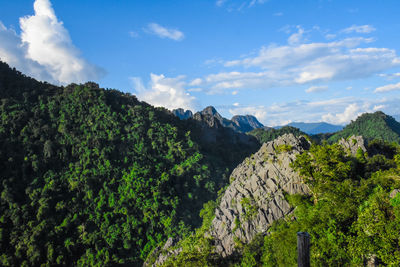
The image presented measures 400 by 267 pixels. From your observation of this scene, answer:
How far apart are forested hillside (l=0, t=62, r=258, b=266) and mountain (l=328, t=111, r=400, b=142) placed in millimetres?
71986

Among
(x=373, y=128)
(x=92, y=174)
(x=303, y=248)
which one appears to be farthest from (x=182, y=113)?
(x=303, y=248)

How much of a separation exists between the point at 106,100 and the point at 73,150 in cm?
1903

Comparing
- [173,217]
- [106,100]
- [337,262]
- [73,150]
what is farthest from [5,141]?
[337,262]

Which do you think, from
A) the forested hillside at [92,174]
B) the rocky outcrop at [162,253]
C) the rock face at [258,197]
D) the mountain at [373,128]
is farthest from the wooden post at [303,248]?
the mountain at [373,128]

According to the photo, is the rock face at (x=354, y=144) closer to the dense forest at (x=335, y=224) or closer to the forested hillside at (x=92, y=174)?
the dense forest at (x=335, y=224)

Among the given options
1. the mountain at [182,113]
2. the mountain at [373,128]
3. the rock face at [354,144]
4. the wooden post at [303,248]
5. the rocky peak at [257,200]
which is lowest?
the rocky peak at [257,200]

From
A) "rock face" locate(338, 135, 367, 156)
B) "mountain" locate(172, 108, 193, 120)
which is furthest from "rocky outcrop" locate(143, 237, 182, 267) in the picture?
"mountain" locate(172, 108, 193, 120)

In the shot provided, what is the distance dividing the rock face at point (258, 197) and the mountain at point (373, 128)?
79497 millimetres

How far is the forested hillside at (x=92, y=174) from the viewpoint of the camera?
48406 mm

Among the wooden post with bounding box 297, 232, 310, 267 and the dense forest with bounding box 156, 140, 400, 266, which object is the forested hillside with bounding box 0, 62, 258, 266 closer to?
the dense forest with bounding box 156, 140, 400, 266

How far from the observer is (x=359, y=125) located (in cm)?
12675

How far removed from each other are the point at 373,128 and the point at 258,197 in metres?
106

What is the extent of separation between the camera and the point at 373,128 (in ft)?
391

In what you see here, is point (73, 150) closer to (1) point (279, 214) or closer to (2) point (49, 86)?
(2) point (49, 86)
